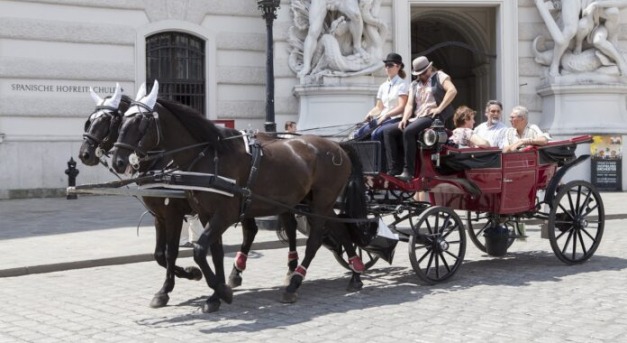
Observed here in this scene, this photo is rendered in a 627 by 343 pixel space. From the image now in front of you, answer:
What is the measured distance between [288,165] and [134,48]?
12.2 meters

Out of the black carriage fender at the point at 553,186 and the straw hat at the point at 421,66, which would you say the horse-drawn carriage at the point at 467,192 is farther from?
the straw hat at the point at 421,66

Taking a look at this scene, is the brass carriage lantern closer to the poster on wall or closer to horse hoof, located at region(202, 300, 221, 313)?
horse hoof, located at region(202, 300, 221, 313)

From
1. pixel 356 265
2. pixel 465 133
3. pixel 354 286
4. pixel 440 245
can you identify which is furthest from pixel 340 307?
pixel 465 133

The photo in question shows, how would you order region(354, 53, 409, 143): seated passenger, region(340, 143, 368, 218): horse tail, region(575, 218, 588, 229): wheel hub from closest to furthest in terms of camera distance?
region(340, 143, 368, 218): horse tail, region(354, 53, 409, 143): seated passenger, region(575, 218, 588, 229): wheel hub

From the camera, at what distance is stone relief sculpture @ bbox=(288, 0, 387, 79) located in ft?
61.4

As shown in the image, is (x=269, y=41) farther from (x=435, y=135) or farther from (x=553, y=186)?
(x=553, y=186)

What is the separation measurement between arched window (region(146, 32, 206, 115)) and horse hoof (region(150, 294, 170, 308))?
12440 millimetres

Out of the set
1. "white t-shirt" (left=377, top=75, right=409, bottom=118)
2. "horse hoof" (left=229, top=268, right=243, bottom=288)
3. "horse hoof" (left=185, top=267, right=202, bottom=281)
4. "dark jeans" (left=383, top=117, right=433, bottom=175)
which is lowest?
"horse hoof" (left=229, top=268, right=243, bottom=288)

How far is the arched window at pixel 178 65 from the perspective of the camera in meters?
19.2

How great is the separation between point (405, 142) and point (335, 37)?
10876 millimetres

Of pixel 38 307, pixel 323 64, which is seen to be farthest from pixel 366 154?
pixel 323 64

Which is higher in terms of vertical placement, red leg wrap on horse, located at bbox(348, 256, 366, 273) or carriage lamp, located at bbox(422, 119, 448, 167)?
carriage lamp, located at bbox(422, 119, 448, 167)

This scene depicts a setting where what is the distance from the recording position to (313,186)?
7.89 m

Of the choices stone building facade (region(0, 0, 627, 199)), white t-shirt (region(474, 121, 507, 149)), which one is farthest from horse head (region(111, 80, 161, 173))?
stone building facade (region(0, 0, 627, 199))
